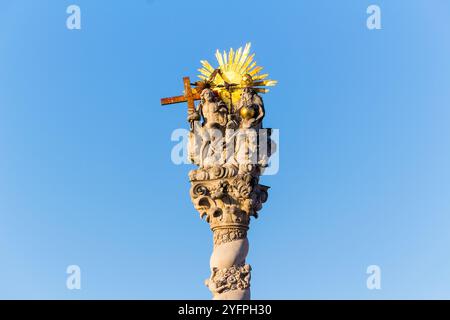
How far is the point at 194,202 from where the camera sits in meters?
41.3

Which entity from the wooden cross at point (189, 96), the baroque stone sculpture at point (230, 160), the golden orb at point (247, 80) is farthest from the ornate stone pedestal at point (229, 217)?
the golden orb at point (247, 80)

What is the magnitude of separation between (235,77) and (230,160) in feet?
8.40

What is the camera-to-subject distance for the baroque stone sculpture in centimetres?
4072

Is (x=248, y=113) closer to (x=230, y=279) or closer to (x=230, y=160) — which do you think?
(x=230, y=160)

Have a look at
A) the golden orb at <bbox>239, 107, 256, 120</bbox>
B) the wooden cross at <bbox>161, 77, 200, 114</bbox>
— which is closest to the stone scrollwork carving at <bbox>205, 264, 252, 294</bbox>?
the golden orb at <bbox>239, 107, 256, 120</bbox>

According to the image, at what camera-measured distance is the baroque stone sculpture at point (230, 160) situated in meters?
40.7

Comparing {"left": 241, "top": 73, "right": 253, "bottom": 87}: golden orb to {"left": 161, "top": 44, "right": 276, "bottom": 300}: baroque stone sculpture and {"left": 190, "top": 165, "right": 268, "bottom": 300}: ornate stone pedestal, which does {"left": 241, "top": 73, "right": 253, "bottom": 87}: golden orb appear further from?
{"left": 190, "top": 165, "right": 268, "bottom": 300}: ornate stone pedestal

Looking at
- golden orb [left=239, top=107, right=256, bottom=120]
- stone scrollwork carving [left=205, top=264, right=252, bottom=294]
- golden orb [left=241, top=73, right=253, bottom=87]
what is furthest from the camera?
golden orb [left=241, top=73, right=253, bottom=87]

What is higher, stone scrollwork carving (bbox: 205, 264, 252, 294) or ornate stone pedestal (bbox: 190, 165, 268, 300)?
ornate stone pedestal (bbox: 190, 165, 268, 300)

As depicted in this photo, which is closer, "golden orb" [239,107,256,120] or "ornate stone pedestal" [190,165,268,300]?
"ornate stone pedestal" [190,165,268,300]

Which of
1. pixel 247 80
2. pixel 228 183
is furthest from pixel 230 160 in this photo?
pixel 247 80

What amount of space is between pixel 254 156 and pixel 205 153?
142 centimetres
